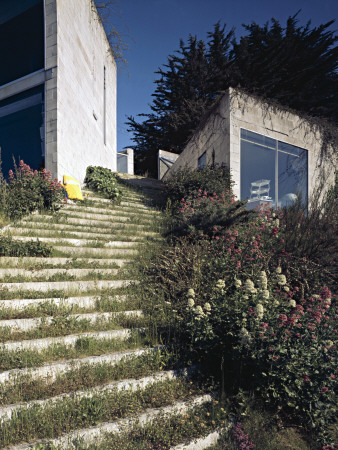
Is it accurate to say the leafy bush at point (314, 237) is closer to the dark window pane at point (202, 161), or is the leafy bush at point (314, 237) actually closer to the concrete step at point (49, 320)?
the concrete step at point (49, 320)

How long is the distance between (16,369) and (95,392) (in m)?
0.75

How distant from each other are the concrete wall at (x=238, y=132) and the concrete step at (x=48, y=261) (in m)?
5.08

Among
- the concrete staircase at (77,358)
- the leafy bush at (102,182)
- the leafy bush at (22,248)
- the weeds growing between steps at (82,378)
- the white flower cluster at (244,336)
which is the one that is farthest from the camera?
the leafy bush at (102,182)

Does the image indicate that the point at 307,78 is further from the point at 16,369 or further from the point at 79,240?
the point at 16,369

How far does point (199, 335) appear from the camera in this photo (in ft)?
10.1

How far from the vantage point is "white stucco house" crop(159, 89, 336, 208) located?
9.07 meters

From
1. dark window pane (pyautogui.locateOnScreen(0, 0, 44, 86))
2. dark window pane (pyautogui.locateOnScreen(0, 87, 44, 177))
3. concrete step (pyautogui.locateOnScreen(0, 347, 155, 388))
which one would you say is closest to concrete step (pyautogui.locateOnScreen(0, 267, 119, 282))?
concrete step (pyautogui.locateOnScreen(0, 347, 155, 388))

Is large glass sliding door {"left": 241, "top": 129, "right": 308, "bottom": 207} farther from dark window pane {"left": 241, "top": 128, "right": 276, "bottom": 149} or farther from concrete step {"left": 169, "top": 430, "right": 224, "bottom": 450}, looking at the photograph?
concrete step {"left": 169, "top": 430, "right": 224, "bottom": 450}

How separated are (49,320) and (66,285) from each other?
31.3 inches

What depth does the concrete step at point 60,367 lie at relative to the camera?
101 inches

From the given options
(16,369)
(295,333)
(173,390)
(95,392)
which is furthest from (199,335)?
(16,369)

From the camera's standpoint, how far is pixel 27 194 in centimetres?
637

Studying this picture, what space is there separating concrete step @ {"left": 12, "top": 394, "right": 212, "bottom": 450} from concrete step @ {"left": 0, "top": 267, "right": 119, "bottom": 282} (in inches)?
98.5

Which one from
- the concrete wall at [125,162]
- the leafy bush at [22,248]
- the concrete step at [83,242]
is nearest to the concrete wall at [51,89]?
the concrete step at [83,242]
